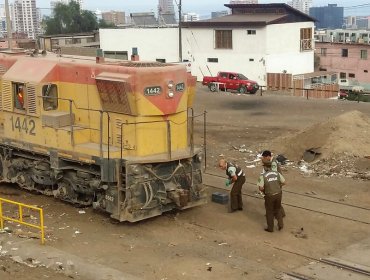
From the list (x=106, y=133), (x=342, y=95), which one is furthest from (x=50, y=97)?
(x=342, y=95)

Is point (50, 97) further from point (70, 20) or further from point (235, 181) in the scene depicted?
point (70, 20)

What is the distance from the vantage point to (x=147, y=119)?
12.7 metres

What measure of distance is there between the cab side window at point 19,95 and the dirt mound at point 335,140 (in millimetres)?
8816

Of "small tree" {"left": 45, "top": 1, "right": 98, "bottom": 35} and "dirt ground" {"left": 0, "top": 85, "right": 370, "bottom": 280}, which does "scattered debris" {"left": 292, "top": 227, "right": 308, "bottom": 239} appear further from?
"small tree" {"left": 45, "top": 1, "right": 98, "bottom": 35}

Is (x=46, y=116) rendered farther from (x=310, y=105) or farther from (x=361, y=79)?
(x=361, y=79)

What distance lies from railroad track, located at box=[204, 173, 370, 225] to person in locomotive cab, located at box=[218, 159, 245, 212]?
4.26 ft

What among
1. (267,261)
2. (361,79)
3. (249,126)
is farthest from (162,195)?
(361,79)

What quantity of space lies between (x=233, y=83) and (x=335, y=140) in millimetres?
20046

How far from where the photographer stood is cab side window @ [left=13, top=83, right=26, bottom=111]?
46.8 feet

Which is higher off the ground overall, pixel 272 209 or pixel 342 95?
pixel 272 209

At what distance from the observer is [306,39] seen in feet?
157

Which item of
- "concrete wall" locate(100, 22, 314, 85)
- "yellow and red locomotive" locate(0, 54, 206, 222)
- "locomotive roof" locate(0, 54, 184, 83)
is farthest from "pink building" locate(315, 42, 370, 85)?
"yellow and red locomotive" locate(0, 54, 206, 222)

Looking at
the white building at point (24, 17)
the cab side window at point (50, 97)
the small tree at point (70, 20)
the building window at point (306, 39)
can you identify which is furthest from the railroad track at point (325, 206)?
the white building at point (24, 17)

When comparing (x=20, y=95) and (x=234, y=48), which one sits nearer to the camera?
(x=20, y=95)
